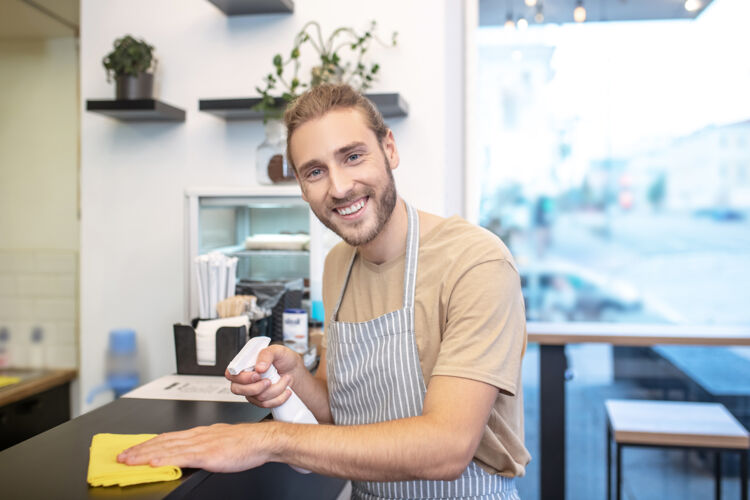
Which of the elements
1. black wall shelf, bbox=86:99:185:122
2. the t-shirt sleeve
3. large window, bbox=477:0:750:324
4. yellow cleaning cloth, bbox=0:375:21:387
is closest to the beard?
the t-shirt sleeve

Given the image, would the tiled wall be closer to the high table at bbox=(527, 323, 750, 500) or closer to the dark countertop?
the dark countertop

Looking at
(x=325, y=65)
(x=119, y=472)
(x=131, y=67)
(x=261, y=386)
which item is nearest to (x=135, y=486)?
(x=119, y=472)

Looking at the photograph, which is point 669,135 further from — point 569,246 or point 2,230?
point 2,230

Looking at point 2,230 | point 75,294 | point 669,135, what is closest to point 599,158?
point 669,135

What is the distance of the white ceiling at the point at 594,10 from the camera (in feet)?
10.5

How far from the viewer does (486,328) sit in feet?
4.29

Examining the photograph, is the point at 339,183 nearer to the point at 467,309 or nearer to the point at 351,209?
the point at 351,209

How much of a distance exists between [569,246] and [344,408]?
2.02 m

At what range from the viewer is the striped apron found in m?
1.50

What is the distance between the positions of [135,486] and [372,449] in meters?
0.39

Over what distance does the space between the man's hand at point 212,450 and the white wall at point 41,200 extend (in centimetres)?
228

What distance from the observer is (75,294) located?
10.5 feet

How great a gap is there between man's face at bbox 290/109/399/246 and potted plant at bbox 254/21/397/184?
3.73 feet

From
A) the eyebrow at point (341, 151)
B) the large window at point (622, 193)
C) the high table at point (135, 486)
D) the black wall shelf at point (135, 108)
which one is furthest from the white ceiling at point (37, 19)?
the eyebrow at point (341, 151)
